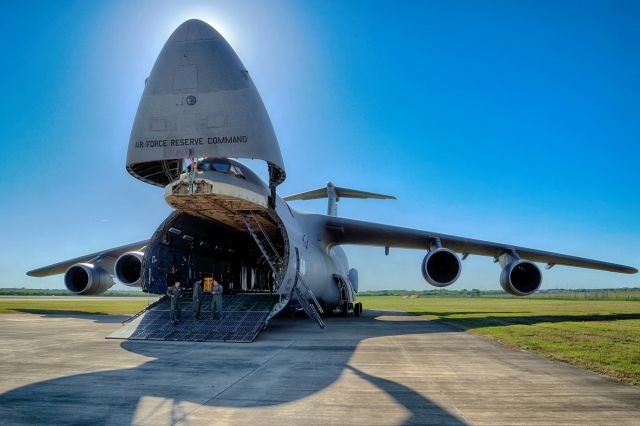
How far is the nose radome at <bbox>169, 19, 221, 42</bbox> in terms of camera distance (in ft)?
27.5

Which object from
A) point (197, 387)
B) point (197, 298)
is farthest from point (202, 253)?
point (197, 387)

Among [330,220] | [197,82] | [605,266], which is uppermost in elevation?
[197,82]

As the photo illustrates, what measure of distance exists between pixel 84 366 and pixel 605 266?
17.2m

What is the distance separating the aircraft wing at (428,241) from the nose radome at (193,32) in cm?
944

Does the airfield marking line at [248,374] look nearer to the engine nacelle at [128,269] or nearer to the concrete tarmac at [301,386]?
the concrete tarmac at [301,386]

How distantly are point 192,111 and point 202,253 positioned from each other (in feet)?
24.8

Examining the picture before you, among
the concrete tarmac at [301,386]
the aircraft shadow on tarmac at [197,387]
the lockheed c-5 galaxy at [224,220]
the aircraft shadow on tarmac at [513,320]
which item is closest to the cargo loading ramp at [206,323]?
the lockheed c-5 galaxy at [224,220]

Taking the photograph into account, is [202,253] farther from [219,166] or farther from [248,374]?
[248,374]

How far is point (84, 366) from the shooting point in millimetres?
6121

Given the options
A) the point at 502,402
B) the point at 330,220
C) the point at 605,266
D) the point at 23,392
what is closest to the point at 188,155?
the point at 23,392

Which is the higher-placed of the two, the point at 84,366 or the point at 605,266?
the point at 605,266

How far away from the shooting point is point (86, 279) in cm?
1672

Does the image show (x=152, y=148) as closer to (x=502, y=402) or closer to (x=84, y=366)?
(x=84, y=366)

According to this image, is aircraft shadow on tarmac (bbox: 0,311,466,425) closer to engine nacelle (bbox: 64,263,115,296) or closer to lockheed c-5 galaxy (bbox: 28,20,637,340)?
lockheed c-5 galaxy (bbox: 28,20,637,340)
